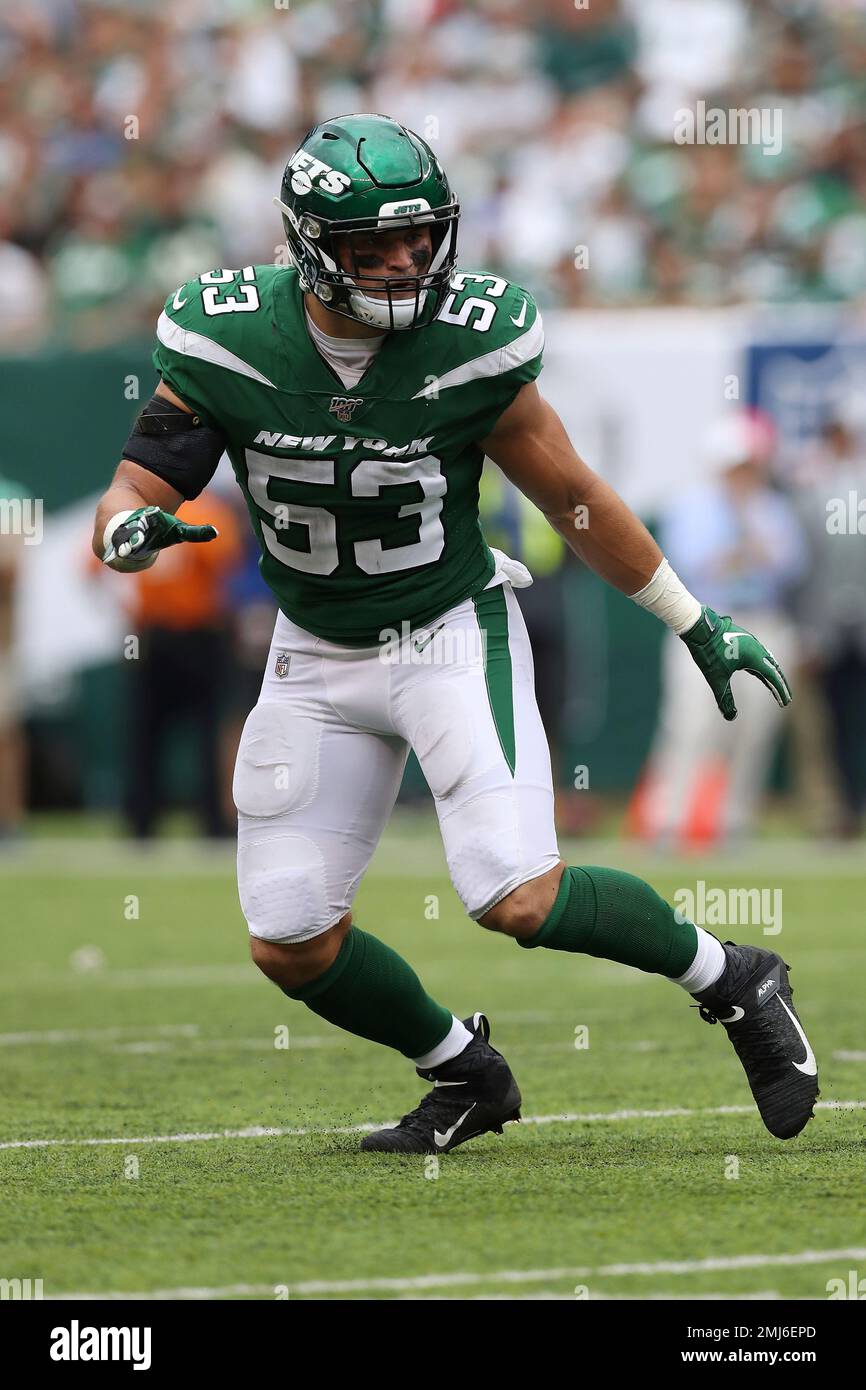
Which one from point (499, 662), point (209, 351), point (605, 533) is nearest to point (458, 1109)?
point (499, 662)

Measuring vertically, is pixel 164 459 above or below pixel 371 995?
above

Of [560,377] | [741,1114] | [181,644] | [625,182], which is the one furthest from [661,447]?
[741,1114]

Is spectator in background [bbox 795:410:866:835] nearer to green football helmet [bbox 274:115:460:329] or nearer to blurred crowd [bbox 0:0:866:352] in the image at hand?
blurred crowd [bbox 0:0:866:352]

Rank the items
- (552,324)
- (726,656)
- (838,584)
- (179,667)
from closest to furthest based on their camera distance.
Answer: (726,656) < (179,667) < (838,584) < (552,324)

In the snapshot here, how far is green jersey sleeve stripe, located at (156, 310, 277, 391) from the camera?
13.8ft

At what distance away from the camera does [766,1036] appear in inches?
171

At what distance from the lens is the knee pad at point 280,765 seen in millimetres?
4344

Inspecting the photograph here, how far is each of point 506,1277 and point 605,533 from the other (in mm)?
1607

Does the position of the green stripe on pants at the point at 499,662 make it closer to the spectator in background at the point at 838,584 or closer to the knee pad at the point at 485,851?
the knee pad at the point at 485,851

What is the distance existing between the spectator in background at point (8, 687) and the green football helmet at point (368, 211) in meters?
7.69

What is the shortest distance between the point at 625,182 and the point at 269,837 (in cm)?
968

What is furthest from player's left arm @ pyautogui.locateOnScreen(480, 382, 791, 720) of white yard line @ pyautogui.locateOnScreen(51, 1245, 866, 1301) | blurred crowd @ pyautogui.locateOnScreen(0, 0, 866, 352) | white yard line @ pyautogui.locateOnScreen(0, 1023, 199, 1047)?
blurred crowd @ pyautogui.locateOnScreen(0, 0, 866, 352)

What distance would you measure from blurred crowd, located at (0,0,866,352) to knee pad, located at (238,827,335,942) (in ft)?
27.4

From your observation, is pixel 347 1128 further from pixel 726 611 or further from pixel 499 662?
pixel 726 611
